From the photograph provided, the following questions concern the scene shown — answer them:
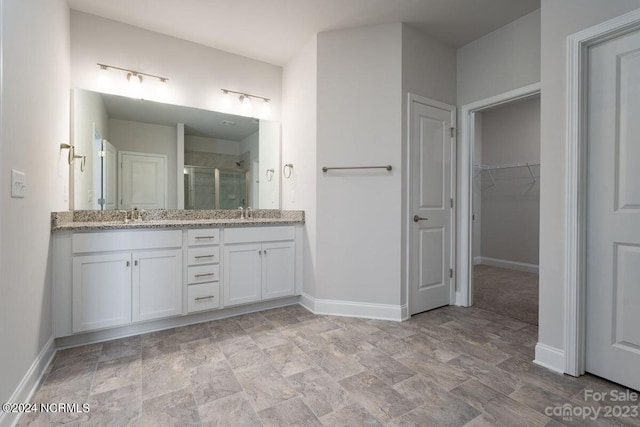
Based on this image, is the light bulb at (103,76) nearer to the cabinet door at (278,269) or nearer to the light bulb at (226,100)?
the light bulb at (226,100)

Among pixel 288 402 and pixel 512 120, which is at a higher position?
pixel 512 120

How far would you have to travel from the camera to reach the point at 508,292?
352 cm

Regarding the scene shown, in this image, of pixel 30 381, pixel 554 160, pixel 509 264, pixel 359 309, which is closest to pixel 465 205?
pixel 554 160

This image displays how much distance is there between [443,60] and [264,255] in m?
2.60

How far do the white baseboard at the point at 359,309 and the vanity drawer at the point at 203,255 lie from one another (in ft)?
3.23

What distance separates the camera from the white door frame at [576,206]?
1.73m

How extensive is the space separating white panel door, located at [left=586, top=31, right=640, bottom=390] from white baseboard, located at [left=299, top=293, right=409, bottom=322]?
1244 millimetres

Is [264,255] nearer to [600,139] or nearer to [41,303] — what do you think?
[41,303]

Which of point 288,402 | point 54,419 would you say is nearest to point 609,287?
point 288,402

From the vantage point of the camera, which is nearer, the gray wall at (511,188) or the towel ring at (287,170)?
the towel ring at (287,170)

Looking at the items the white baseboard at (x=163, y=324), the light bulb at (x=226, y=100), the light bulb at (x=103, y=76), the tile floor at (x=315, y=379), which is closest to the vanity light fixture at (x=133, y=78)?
the light bulb at (x=103, y=76)

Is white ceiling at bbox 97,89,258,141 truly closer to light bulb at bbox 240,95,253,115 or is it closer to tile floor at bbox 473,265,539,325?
light bulb at bbox 240,95,253,115

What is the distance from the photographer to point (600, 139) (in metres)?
1.72

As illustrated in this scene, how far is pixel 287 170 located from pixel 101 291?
6.54ft
